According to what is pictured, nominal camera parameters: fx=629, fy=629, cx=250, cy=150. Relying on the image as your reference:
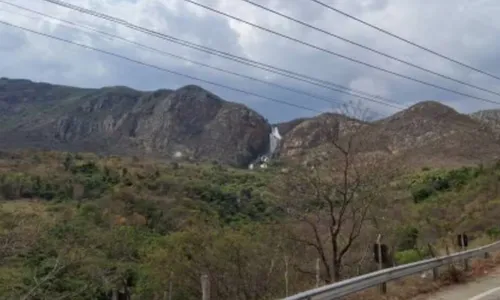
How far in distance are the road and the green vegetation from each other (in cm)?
577

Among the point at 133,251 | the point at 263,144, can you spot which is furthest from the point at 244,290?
the point at 263,144

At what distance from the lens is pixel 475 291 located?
45.7 feet

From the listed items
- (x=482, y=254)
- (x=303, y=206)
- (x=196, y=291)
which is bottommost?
(x=196, y=291)

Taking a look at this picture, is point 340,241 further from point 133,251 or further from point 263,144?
point 263,144

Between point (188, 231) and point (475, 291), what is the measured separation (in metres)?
25.0

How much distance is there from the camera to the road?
12.9m

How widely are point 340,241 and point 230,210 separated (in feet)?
212

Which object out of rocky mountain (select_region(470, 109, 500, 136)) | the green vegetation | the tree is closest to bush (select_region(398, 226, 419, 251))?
the green vegetation

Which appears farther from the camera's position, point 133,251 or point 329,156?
point 133,251

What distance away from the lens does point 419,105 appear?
116 meters

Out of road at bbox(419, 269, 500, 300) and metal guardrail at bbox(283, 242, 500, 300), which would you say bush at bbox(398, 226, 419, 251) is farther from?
road at bbox(419, 269, 500, 300)

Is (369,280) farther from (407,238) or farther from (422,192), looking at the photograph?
(422,192)

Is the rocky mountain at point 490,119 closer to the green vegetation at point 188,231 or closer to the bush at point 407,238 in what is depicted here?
the green vegetation at point 188,231

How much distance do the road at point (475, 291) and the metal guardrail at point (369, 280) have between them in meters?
0.75
